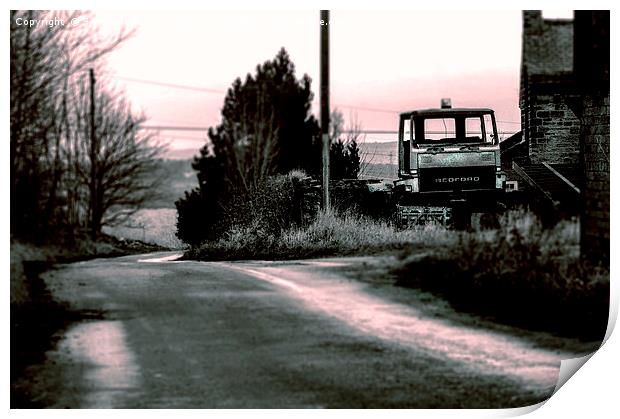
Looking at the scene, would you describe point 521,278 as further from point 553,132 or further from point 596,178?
point 553,132

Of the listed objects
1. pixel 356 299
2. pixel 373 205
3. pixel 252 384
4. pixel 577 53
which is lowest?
pixel 252 384

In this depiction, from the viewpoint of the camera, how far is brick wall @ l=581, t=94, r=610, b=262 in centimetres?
652

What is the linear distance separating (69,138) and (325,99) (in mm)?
1353

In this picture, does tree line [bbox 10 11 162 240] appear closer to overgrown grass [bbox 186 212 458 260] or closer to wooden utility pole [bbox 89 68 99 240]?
wooden utility pole [bbox 89 68 99 240]

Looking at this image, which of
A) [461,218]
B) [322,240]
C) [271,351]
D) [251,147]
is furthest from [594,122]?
[271,351]

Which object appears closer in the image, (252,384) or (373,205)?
(252,384)

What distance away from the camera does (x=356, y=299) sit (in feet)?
20.6

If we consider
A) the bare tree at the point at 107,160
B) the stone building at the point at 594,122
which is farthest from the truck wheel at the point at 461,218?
the bare tree at the point at 107,160

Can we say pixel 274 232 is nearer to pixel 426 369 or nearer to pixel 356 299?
pixel 356 299

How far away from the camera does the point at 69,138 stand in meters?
6.42

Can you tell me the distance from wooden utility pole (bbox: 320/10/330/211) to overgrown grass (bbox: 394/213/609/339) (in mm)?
555

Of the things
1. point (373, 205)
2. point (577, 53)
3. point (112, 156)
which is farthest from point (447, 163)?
point (112, 156)

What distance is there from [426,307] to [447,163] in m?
0.81

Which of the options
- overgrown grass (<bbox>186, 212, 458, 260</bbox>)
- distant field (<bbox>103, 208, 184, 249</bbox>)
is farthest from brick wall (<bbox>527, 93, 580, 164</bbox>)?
distant field (<bbox>103, 208, 184, 249</bbox>)
